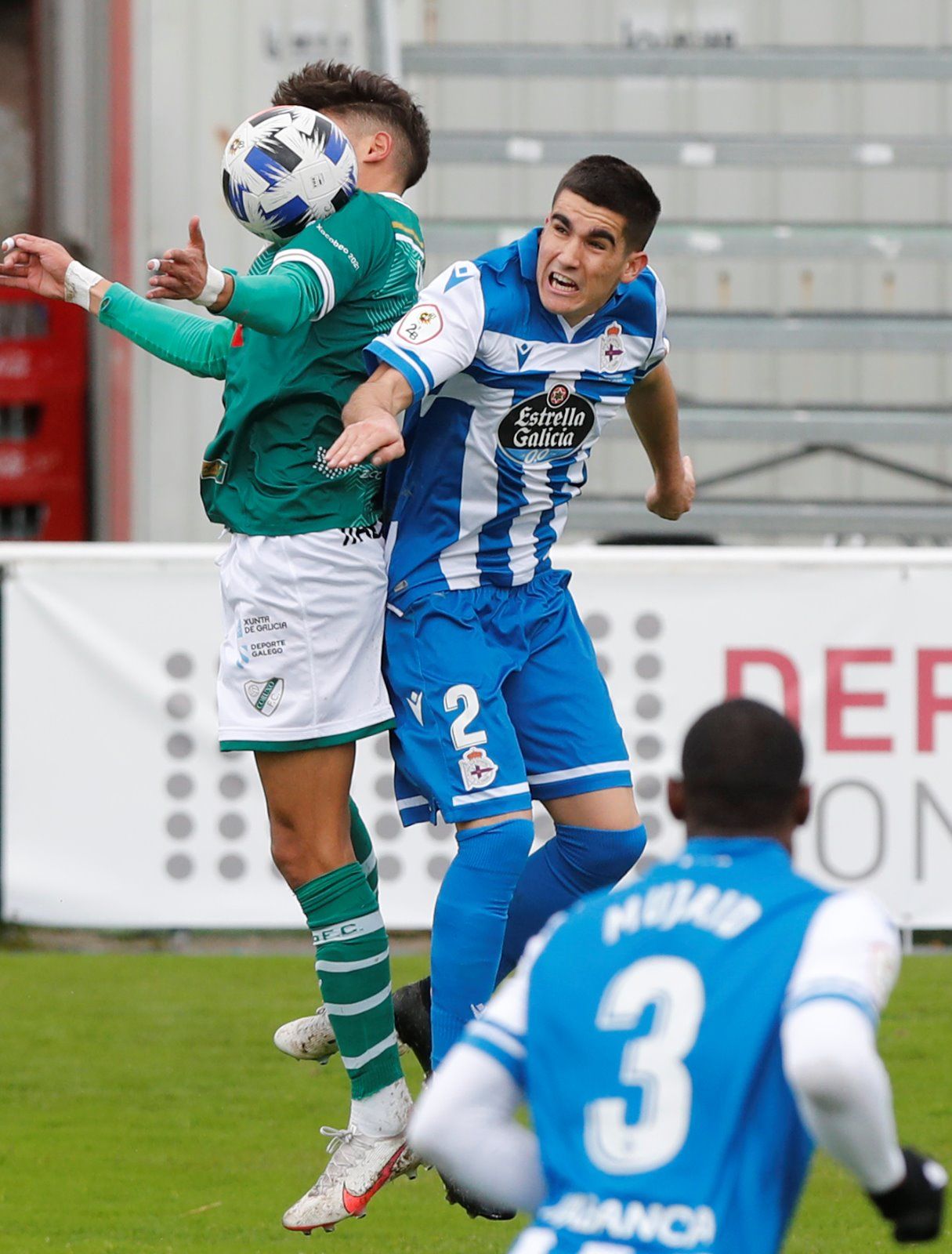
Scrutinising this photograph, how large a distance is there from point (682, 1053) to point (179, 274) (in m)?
2.00

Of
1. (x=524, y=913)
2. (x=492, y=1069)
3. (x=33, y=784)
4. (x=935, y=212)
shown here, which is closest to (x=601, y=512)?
(x=33, y=784)

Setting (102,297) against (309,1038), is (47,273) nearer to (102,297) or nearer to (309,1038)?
(102,297)

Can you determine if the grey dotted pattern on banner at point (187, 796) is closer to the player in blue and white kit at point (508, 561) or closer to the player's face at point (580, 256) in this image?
the player in blue and white kit at point (508, 561)

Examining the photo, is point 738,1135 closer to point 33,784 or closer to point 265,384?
point 265,384

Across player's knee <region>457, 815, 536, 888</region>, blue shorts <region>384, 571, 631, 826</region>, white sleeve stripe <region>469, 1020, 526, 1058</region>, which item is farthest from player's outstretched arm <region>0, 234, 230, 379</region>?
white sleeve stripe <region>469, 1020, 526, 1058</region>

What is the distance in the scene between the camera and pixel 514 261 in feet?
14.2


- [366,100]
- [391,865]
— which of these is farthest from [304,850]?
[391,865]

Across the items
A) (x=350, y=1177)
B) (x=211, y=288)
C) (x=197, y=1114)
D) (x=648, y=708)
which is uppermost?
(x=211, y=288)

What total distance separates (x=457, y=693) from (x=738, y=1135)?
2016mm

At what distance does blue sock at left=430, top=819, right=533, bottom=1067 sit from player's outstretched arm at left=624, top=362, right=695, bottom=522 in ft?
3.68

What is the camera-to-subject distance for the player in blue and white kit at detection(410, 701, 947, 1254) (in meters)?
2.23

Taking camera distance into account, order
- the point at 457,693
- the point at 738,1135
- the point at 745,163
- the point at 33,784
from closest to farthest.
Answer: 1. the point at 738,1135
2. the point at 457,693
3. the point at 33,784
4. the point at 745,163

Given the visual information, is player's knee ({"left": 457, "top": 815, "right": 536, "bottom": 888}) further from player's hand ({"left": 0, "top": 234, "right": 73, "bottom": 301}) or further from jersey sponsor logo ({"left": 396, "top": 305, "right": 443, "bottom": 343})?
player's hand ({"left": 0, "top": 234, "right": 73, "bottom": 301})

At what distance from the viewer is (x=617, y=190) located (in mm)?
4168
